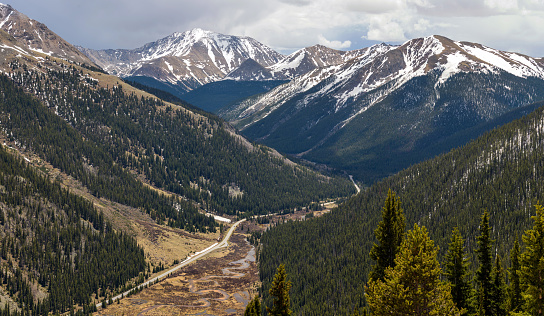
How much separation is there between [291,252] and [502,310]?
135939 mm

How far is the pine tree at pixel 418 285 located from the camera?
42.5 m

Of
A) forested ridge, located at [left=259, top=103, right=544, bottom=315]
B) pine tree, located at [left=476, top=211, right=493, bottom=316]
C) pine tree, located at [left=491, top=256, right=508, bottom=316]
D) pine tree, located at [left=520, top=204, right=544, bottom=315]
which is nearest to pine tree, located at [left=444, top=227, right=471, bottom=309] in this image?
pine tree, located at [left=476, top=211, right=493, bottom=316]

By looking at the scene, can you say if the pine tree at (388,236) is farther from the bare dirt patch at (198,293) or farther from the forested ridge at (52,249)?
the forested ridge at (52,249)

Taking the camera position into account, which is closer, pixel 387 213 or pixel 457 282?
pixel 387 213

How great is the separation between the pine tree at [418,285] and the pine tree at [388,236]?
15677 millimetres

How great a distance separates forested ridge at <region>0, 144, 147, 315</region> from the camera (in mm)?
146000

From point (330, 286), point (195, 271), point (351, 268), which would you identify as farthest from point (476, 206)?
point (195, 271)

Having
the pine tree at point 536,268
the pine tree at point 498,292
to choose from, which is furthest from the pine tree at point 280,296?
the pine tree at point 498,292

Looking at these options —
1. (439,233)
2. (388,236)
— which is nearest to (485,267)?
(388,236)

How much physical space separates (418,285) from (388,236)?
57.0 ft

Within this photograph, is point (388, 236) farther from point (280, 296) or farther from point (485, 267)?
point (485, 267)

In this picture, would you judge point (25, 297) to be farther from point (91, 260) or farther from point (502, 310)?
point (502, 310)

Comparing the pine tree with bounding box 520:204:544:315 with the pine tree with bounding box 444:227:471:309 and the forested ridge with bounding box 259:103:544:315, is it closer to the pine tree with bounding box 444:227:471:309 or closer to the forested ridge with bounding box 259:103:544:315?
the pine tree with bounding box 444:227:471:309

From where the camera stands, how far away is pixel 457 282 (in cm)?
6625
